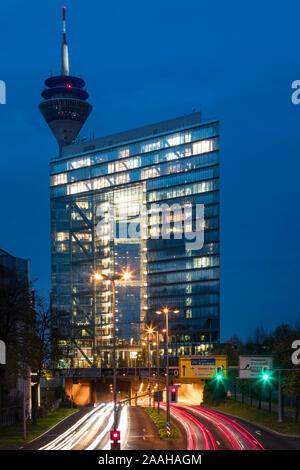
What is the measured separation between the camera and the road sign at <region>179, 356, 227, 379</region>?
90.8 m

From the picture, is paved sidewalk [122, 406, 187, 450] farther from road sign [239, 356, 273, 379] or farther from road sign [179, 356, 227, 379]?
road sign [239, 356, 273, 379]

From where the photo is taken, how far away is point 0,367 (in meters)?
74.4

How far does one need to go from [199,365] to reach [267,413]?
12.2 metres

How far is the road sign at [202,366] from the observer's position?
90750 mm

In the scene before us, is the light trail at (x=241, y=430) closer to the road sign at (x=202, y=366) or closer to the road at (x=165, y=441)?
the road at (x=165, y=441)

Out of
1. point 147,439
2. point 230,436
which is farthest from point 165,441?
point 230,436

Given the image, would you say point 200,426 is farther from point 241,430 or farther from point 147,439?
point 147,439

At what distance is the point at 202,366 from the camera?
91250 millimetres

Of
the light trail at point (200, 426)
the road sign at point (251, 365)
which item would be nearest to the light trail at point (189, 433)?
the light trail at point (200, 426)

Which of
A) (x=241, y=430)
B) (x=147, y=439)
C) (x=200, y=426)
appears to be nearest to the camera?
(x=147, y=439)

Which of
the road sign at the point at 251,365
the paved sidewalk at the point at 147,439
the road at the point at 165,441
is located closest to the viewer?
the paved sidewalk at the point at 147,439

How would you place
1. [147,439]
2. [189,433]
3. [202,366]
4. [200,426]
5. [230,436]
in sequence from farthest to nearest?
[202,366], [200,426], [189,433], [230,436], [147,439]

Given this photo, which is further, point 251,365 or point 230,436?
point 251,365

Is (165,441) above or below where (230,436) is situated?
above
